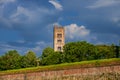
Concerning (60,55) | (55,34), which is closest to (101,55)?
(60,55)

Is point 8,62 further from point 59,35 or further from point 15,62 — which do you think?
point 59,35

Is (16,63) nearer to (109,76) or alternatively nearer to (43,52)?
(43,52)

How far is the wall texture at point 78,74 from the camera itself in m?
22.5

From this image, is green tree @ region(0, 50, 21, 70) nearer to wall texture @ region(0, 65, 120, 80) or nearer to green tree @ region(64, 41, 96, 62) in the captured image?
green tree @ region(64, 41, 96, 62)

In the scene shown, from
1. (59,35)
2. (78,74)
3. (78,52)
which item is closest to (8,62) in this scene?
(78,52)

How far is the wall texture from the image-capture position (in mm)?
22486

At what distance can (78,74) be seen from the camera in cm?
2466

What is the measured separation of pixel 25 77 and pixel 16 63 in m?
14.8

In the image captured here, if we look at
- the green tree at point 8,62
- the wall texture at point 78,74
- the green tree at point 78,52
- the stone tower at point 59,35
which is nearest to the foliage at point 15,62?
the green tree at point 8,62

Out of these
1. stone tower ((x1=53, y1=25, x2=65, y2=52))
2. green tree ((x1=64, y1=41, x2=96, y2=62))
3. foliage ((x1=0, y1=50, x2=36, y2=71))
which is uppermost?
stone tower ((x1=53, y1=25, x2=65, y2=52))

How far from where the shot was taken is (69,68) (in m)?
25.6

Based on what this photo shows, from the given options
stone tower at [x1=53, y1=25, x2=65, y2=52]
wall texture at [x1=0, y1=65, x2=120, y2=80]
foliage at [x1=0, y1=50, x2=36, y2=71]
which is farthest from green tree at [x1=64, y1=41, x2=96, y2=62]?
stone tower at [x1=53, y1=25, x2=65, y2=52]

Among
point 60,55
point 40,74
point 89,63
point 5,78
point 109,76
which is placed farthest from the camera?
point 60,55

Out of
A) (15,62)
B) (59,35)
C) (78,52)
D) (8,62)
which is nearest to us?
(78,52)
